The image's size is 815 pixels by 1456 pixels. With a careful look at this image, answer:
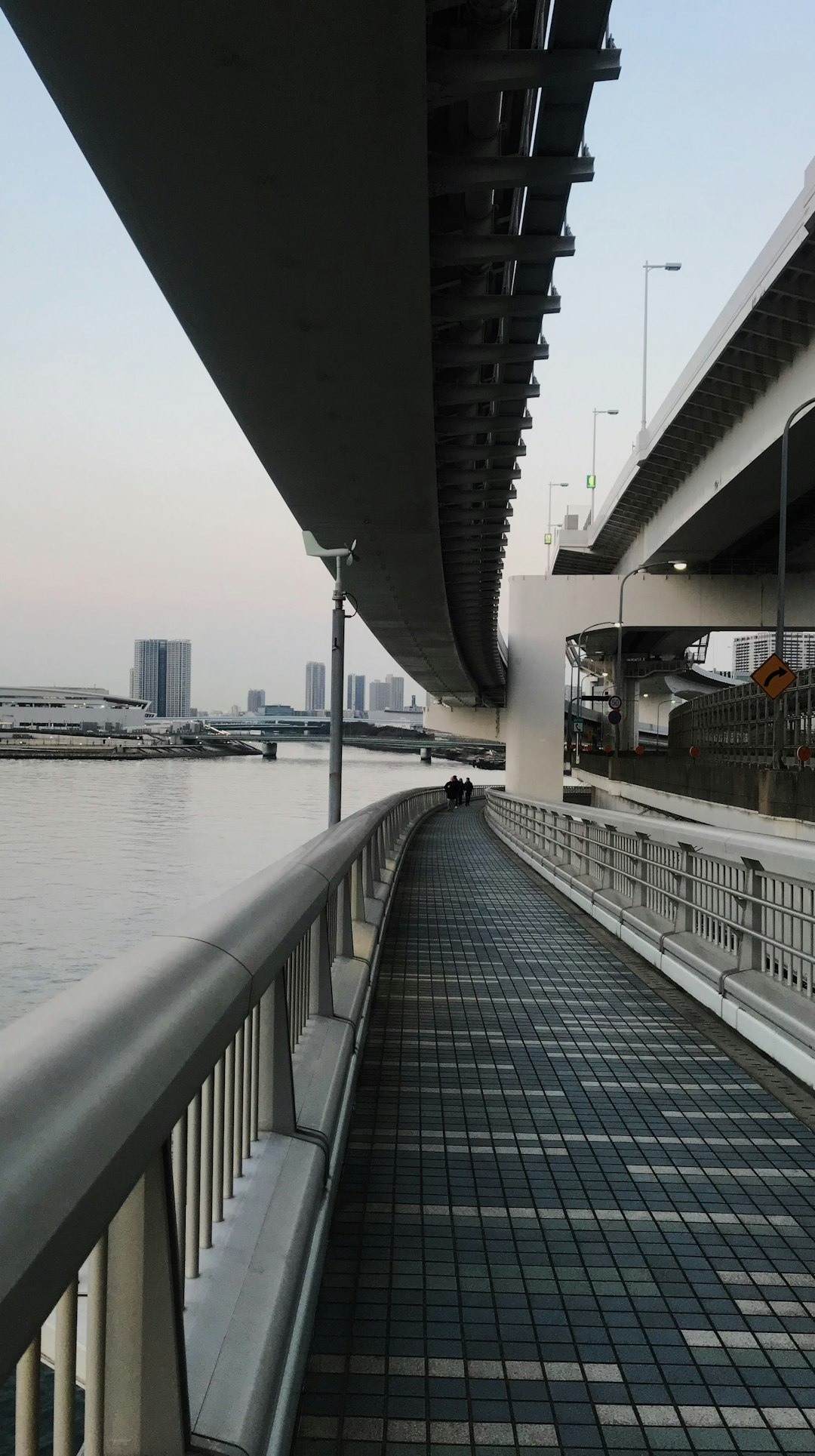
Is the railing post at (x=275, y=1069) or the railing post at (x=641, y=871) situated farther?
the railing post at (x=641, y=871)

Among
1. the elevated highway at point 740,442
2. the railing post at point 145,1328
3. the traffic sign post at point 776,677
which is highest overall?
the elevated highway at point 740,442

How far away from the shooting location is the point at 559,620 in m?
48.4

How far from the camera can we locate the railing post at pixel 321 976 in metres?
5.07

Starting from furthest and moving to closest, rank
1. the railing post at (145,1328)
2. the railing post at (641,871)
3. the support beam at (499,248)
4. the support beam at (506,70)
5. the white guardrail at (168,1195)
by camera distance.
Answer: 1. the support beam at (499,248)
2. the railing post at (641,871)
3. the support beam at (506,70)
4. the railing post at (145,1328)
5. the white guardrail at (168,1195)

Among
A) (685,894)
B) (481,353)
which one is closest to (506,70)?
(481,353)

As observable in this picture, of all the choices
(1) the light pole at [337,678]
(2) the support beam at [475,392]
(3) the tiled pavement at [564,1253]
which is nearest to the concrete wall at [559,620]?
(1) the light pole at [337,678]

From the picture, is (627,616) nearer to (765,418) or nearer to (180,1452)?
(765,418)

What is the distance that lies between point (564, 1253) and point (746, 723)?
91.1 ft

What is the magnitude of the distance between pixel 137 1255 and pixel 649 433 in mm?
35265

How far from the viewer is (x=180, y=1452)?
6.16 ft

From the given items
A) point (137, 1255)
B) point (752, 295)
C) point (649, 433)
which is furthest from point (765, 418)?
point (137, 1255)

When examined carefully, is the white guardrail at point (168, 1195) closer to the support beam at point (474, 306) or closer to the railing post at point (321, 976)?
the railing post at point (321, 976)

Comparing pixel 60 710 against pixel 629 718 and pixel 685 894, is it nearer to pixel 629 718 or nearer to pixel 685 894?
pixel 629 718

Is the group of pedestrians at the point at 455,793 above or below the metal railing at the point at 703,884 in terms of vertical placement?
below
